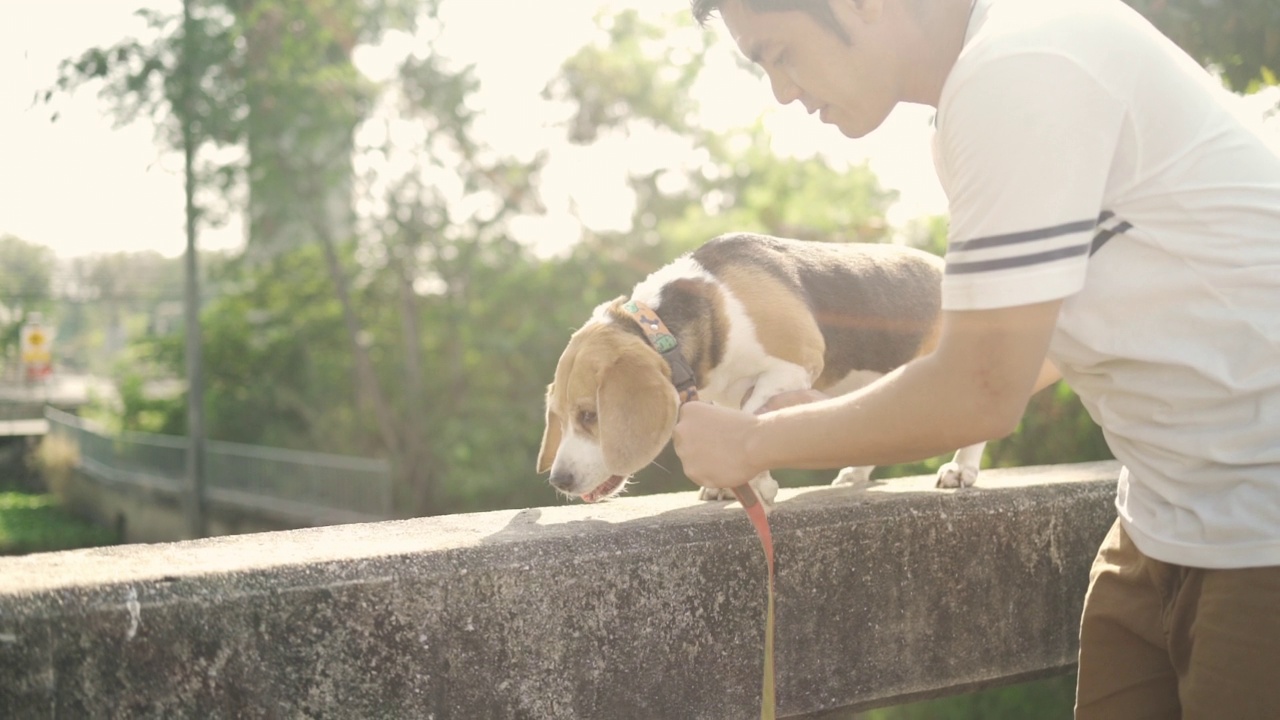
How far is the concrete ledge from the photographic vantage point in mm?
1767

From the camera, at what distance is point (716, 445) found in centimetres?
181

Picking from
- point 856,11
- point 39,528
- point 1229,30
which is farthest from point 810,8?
point 39,528

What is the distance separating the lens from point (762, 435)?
1740 mm

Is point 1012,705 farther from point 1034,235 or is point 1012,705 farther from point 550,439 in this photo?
point 1034,235

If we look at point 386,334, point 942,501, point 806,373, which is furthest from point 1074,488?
point 386,334

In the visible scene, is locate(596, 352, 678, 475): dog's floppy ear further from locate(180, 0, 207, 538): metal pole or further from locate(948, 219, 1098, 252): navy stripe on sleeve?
locate(180, 0, 207, 538): metal pole

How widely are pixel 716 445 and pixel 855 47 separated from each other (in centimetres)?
65

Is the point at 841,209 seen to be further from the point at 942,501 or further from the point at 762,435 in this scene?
the point at 762,435

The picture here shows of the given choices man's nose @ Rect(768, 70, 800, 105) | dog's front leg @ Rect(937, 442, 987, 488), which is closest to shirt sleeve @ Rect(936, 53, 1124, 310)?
man's nose @ Rect(768, 70, 800, 105)

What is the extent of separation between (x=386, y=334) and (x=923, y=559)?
1662cm

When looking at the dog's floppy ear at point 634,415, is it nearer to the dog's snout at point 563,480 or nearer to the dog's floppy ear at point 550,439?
the dog's snout at point 563,480

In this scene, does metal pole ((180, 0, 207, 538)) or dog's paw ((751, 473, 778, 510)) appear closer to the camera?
dog's paw ((751, 473, 778, 510))

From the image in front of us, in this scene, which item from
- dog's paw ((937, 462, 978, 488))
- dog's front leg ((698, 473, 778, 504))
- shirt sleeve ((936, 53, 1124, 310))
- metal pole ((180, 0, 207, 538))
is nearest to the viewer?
shirt sleeve ((936, 53, 1124, 310))

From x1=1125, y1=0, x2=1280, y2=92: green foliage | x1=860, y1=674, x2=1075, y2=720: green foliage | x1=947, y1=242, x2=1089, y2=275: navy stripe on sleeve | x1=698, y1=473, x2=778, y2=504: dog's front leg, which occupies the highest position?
x1=1125, y1=0, x2=1280, y2=92: green foliage
